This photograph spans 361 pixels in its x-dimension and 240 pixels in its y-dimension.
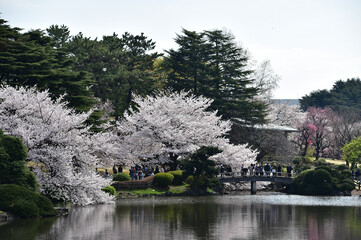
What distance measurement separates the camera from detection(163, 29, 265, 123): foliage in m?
67.4

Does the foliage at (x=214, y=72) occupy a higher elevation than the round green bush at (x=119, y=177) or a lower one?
higher

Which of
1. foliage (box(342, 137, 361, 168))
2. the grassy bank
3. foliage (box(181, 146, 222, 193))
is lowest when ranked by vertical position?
the grassy bank

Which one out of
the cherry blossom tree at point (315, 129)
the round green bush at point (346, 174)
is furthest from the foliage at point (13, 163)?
the cherry blossom tree at point (315, 129)

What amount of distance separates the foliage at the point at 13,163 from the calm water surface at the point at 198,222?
3430mm

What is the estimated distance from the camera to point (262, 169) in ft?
198

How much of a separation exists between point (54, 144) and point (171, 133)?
18240mm

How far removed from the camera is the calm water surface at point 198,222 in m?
25.6

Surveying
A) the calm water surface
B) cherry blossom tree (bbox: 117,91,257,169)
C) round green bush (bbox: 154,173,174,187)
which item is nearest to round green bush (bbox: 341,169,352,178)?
cherry blossom tree (bbox: 117,91,257,169)

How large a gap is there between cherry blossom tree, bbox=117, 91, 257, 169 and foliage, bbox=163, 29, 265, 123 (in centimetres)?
795

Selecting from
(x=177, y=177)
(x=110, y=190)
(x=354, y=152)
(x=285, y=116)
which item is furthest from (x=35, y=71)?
(x=285, y=116)

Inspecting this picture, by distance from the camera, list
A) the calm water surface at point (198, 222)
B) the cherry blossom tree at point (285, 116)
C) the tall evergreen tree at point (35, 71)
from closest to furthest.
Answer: the calm water surface at point (198, 222), the tall evergreen tree at point (35, 71), the cherry blossom tree at point (285, 116)

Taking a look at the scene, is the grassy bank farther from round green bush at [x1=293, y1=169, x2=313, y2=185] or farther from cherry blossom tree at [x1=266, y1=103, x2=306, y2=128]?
cherry blossom tree at [x1=266, y1=103, x2=306, y2=128]

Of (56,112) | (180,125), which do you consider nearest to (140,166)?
(180,125)

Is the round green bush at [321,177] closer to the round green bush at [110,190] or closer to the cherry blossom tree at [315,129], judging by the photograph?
the round green bush at [110,190]
